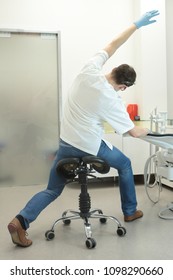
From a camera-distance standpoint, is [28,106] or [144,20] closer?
[144,20]

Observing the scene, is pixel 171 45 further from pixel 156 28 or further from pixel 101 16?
pixel 101 16

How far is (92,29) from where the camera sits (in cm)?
369

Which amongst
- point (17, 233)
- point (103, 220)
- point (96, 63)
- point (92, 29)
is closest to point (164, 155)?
point (103, 220)

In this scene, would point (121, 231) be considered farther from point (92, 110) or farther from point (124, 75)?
point (124, 75)

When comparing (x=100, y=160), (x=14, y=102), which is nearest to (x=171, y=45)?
(x=14, y=102)

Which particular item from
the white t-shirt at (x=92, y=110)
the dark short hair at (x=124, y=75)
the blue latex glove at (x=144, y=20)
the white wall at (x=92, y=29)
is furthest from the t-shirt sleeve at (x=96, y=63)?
the white wall at (x=92, y=29)

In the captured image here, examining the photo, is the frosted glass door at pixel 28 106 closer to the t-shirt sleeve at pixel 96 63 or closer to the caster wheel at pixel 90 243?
the t-shirt sleeve at pixel 96 63

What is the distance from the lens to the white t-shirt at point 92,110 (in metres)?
1.80

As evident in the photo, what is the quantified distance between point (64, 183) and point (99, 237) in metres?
0.44

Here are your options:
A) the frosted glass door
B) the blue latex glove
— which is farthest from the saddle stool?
the frosted glass door

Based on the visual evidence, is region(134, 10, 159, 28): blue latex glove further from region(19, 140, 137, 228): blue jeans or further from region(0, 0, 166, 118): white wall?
region(0, 0, 166, 118): white wall
